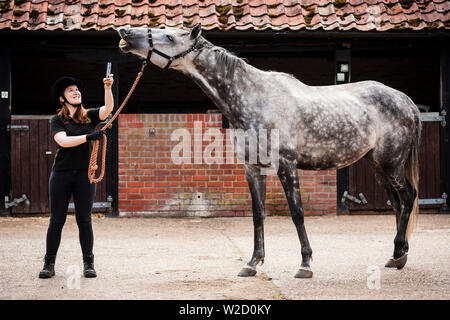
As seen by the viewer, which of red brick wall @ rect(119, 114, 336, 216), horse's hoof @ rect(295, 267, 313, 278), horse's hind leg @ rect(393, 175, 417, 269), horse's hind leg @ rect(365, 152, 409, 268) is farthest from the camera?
red brick wall @ rect(119, 114, 336, 216)

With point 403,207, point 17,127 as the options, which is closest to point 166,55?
point 403,207

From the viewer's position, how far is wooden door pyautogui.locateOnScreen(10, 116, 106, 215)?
10320mm

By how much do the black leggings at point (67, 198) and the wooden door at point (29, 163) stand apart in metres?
4.58

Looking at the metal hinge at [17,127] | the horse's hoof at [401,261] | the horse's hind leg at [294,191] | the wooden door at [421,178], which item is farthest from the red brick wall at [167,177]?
the horse's hind leg at [294,191]

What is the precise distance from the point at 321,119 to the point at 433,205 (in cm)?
535

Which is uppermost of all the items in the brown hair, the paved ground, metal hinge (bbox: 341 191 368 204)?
the brown hair

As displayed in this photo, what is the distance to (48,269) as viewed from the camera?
581cm

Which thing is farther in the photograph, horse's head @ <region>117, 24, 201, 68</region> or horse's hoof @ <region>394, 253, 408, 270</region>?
horse's hoof @ <region>394, 253, 408, 270</region>

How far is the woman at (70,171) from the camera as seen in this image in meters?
5.84

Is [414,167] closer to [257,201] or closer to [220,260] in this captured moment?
[257,201]

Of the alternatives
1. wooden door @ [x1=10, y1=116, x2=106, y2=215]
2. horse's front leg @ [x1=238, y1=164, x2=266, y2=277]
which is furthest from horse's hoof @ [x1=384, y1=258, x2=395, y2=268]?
wooden door @ [x1=10, y1=116, x2=106, y2=215]

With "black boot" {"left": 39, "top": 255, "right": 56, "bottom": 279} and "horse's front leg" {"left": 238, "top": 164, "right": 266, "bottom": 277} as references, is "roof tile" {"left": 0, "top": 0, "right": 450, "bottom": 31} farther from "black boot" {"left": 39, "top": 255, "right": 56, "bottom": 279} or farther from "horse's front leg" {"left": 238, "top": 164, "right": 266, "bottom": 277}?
"black boot" {"left": 39, "top": 255, "right": 56, "bottom": 279}

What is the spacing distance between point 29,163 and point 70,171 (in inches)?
189

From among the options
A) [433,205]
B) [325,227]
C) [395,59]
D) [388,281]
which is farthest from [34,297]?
[395,59]
